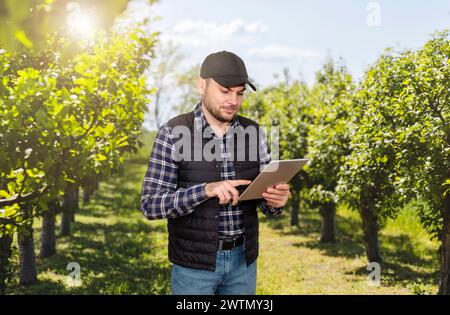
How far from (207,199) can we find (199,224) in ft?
0.76

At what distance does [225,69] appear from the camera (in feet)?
12.2

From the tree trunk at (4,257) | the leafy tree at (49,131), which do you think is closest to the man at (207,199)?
the leafy tree at (49,131)

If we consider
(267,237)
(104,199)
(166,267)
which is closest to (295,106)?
(267,237)

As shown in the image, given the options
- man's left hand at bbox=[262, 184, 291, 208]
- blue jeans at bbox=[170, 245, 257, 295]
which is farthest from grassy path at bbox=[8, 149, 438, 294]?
man's left hand at bbox=[262, 184, 291, 208]

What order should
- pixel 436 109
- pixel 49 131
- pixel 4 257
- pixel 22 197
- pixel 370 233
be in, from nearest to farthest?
pixel 22 197, pixel 49 131, pixel 436 109, pixel 4 257, pixel 370 233

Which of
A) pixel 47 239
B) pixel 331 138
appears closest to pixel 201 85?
pixel 331 138

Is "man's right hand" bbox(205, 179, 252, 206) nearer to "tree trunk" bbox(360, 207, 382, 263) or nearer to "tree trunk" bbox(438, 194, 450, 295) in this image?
"tree trunk" bbox(438, 194, 450, 295)

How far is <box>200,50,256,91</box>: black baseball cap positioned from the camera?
3676 millimetres

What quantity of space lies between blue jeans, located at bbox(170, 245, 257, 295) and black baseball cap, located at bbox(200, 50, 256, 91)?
1.35 meters

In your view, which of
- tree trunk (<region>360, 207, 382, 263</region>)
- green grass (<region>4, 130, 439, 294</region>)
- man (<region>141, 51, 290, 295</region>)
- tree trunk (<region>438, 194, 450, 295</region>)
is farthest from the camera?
tree trunk (<region>360, 207, 382, 263</region>)

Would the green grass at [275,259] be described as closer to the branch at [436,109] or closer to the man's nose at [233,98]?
the branch at [436,109]

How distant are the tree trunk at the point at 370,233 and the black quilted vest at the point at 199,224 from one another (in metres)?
9.56

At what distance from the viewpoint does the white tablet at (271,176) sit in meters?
3.36

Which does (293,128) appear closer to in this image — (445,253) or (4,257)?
(445,253)
